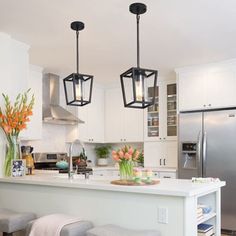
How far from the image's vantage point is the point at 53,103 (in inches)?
221

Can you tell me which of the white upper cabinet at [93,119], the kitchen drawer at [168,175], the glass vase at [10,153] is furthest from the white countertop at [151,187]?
the white upper cabinet at [93,119]

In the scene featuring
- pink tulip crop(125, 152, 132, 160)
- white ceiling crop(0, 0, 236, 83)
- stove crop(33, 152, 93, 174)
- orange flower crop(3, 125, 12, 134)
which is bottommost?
stove crop(33, 152, 93, 174)

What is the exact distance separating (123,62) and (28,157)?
79.4 inches

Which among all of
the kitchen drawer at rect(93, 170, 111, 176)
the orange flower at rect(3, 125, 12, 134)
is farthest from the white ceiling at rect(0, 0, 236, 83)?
the kitchen drawer at rect(93, 170, 111, 176)

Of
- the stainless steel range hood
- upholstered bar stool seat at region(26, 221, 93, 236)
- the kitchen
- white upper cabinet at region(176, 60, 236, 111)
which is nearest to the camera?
upholstered bar stool seat at region(26, 221, 93, 236)

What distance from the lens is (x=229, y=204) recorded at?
176 inches

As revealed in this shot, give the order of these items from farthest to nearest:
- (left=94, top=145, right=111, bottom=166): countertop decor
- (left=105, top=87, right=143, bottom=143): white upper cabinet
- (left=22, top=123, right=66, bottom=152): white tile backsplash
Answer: (left=94, top=145, right=111, bottom=166): countertop decor < (left=105, top=87, right=143, bottom=143): white upper cabinet < (left=22, top=123, right=66, bottom=152): white tile backsplash

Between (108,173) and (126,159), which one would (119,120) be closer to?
(108,173)

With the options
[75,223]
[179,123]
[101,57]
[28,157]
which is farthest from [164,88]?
[75,223]

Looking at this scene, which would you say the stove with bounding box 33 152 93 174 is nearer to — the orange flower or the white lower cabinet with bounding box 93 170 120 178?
the white lower cabinet with bounding box 93 170 120 178

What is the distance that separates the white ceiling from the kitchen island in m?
1.64

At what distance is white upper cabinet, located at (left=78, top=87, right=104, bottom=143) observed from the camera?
6.03 meters

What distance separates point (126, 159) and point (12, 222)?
115 cm

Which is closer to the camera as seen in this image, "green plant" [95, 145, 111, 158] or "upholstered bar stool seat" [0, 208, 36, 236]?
"upholstered bar stool seat" [0, 208, 36, 236]
